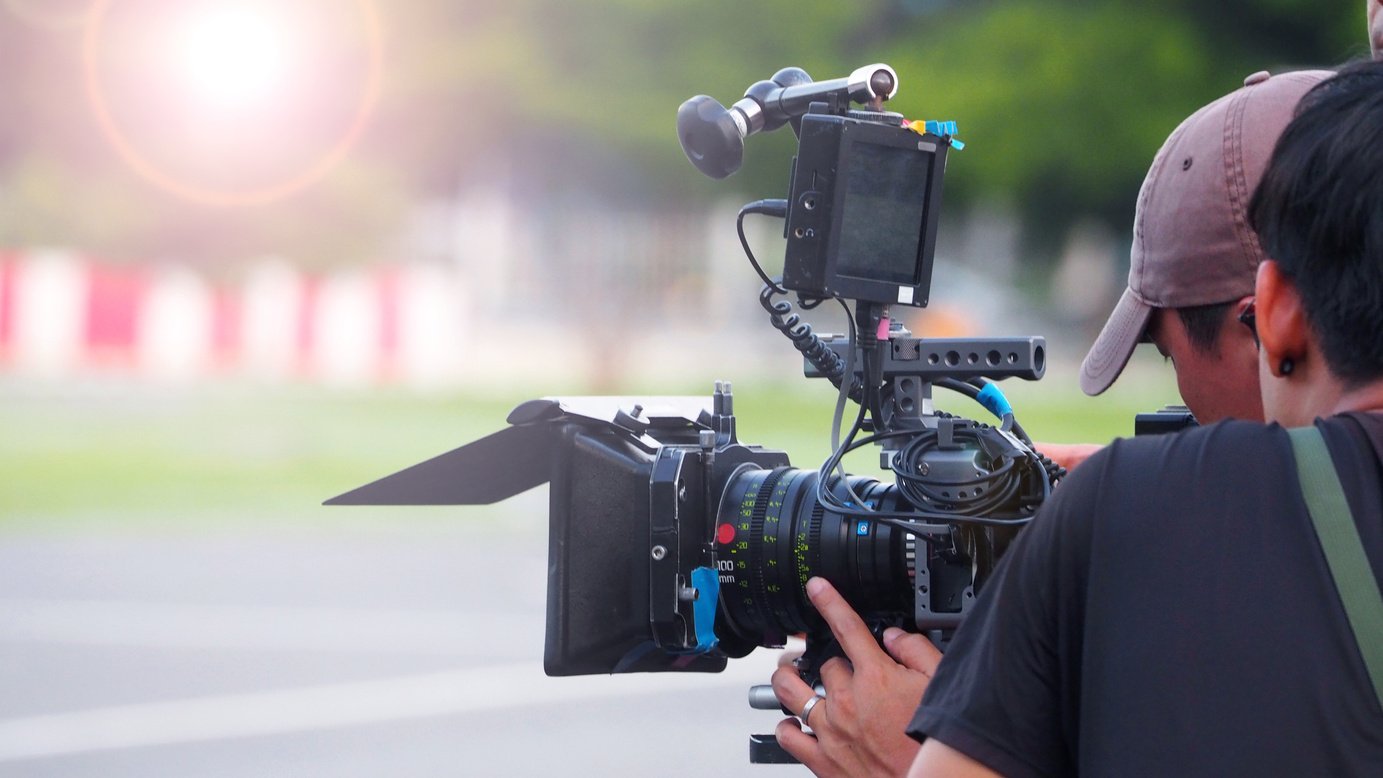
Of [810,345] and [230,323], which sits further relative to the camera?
[230,323]

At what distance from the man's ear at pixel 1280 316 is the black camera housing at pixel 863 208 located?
80 centimetres

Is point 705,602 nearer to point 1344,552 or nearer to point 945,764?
point 945,764

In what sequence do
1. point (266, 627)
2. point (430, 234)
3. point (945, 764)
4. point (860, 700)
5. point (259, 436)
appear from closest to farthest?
point (945, 764)
point (860, 700)
point (266, 627)
point (259, 436)
point (430, 234)

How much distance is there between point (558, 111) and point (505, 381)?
3.78 metres

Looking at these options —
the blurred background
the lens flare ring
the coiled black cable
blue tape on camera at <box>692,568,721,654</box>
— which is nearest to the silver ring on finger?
blue tape on camera at <box>692,568,721,654</box>

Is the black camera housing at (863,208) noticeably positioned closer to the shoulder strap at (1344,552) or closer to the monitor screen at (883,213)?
the monitor screen at (883,213)

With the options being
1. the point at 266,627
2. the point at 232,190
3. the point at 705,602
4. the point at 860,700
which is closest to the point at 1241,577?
the point at 860,700

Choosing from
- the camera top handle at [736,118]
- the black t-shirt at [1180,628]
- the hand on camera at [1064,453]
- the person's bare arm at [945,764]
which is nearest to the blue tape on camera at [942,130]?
the camera top handle at [736,118]

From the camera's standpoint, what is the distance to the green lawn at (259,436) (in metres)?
12.3

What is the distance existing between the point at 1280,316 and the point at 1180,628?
29 centimetres

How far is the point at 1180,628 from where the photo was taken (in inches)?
51.5

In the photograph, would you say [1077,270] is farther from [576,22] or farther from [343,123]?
[343,123]

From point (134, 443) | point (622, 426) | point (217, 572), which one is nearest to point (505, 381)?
point (134, 443)

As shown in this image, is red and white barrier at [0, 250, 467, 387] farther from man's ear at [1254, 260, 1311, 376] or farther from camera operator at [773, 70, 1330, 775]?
man's ear at [1254, 260, 1311, 376]
